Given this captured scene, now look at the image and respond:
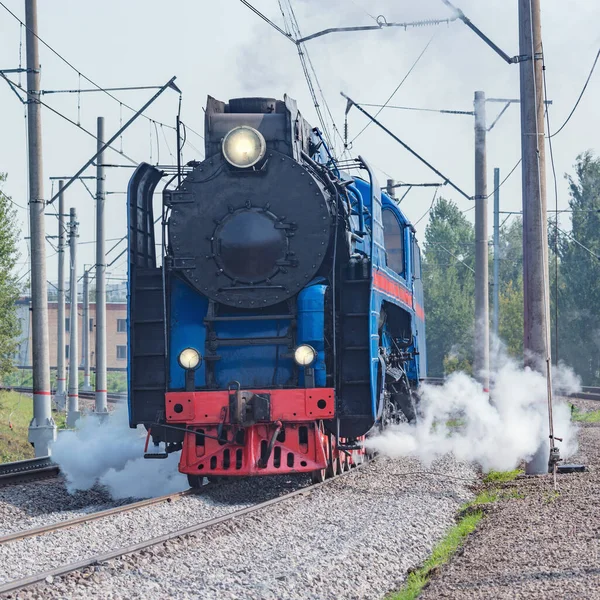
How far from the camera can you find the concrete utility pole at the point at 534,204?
11.7 metres

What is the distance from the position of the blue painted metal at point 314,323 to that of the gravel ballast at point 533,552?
2.18 meters

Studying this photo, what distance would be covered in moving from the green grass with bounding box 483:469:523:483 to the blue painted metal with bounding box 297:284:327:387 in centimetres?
298

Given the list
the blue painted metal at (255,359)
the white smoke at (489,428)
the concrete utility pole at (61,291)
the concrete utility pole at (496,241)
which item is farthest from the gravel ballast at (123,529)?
the concrete utility pole at (496,241)

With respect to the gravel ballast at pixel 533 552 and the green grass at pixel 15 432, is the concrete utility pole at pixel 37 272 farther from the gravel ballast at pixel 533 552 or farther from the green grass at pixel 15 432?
the gravel ballast at pixel 533 552

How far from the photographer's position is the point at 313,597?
5.79m

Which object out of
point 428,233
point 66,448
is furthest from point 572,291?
point 66,448

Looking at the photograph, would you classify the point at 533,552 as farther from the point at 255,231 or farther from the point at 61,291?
the point at 61,291

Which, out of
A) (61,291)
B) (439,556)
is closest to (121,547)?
(439,556)

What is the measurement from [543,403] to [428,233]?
184ft

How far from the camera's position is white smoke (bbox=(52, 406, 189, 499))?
1103 centimetres

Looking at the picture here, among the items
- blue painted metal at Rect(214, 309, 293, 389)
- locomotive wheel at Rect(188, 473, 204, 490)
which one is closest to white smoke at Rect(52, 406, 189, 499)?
locomotive wheel at Rect(188, 473, 204, 490)

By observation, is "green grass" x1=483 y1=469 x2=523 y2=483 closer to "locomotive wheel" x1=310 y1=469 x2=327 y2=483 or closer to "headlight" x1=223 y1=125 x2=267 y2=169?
"locomotive wheel" x1=310 y1=469 x2=327 y2=483

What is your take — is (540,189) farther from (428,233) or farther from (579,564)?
(428,233)

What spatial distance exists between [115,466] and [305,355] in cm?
376
